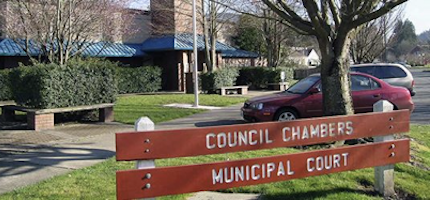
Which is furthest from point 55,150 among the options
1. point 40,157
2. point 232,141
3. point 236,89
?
point 236,89

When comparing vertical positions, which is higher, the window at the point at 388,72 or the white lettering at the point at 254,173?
the window at the point at 388,72

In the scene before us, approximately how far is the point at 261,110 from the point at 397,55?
11899 cm

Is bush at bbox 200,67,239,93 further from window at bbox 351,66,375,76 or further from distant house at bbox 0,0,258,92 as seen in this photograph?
window at bbox 351,66,375,76

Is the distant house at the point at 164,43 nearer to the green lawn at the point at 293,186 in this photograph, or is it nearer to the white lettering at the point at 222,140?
the green lawn at the point at 293,186

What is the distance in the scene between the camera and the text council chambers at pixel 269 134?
4.04 m

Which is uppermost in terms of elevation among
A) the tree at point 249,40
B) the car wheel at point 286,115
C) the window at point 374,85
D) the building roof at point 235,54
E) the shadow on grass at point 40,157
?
the tree at point 249,40

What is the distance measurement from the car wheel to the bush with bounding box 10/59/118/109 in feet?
17.9

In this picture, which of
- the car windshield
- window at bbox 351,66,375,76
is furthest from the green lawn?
window at bbox 351,66,375,76

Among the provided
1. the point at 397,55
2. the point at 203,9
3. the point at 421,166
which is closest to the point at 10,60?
the point at 203,9

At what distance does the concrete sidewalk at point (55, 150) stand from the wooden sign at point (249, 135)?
45.3 inches

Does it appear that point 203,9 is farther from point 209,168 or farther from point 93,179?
point 209,168

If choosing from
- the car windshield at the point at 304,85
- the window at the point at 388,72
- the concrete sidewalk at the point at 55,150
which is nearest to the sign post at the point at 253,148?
the concrete sidewalk at the point at 55,150

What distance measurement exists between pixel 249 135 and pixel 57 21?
12215 millimetres

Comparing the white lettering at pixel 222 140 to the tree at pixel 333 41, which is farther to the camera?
the tree at pixel 333 41
